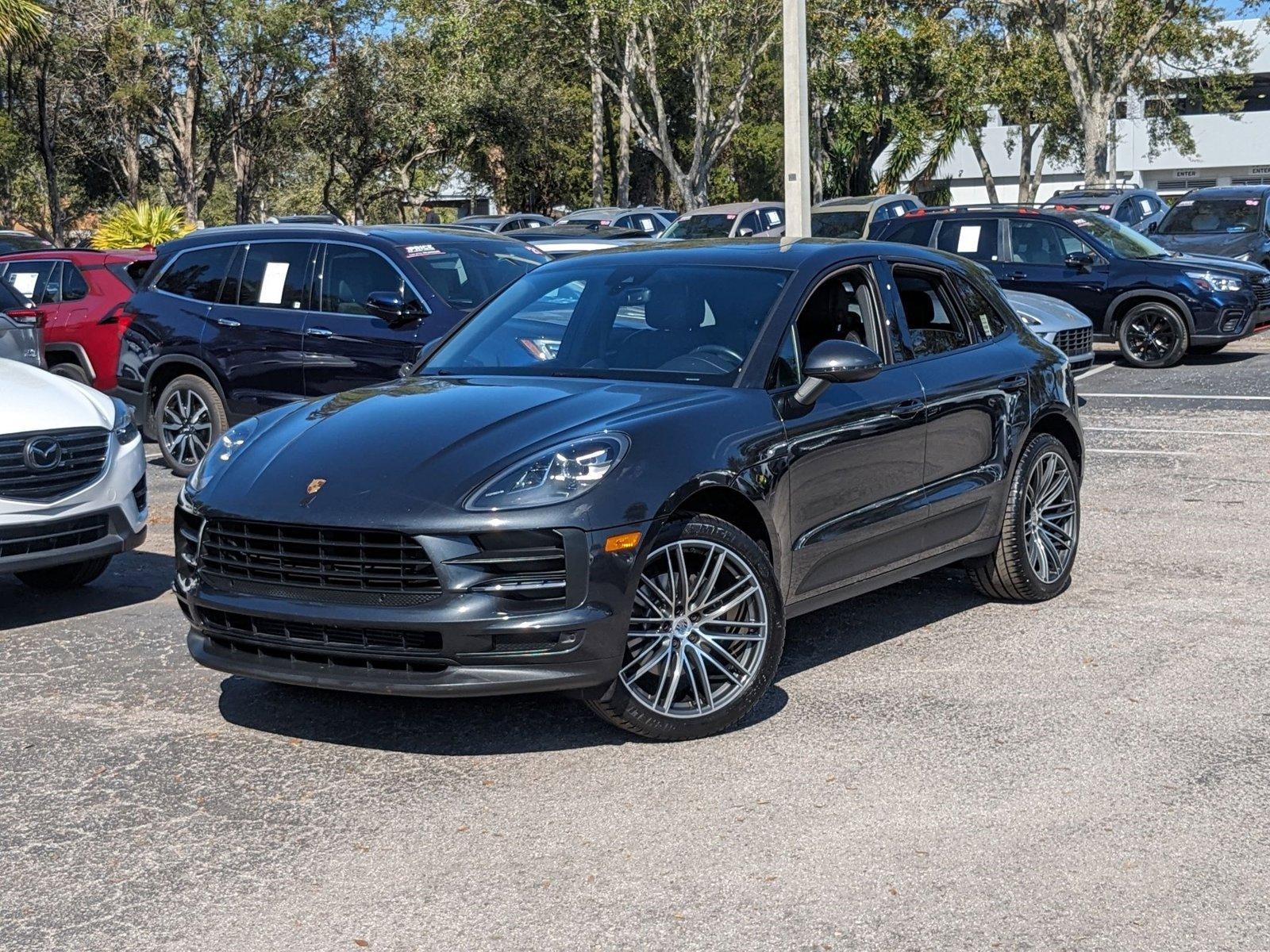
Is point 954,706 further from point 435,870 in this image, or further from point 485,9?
point 485,9

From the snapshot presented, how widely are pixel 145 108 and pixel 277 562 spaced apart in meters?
40.5

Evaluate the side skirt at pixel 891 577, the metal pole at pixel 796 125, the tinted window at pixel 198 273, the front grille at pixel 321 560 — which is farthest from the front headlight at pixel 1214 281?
the front grille at pixel 321 560

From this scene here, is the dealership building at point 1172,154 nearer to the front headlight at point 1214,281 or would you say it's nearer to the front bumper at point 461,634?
the front headlight at point 1214,281

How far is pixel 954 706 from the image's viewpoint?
5711 mm

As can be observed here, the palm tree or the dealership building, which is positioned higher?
the palm tree

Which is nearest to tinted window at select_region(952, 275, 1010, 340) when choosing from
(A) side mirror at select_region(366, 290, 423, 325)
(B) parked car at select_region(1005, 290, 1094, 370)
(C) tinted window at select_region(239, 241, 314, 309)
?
(A) side mirror at select_region(366, 290, 423, 325)

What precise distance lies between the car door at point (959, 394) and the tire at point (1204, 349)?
11.0 meters

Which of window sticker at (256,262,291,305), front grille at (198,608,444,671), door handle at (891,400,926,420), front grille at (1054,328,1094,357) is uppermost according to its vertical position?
window sticker at (256,262,291,305)

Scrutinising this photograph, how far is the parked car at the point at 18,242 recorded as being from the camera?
26.4 m

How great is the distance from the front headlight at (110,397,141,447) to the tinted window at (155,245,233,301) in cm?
383

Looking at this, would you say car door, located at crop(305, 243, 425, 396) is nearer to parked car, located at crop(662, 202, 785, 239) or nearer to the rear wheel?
the rear wheel

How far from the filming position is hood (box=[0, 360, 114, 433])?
24.2ft

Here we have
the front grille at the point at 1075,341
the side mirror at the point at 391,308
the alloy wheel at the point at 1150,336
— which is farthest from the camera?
the alloy wheel at the point at 1150,336

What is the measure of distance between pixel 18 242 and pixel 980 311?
919 inches
